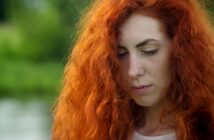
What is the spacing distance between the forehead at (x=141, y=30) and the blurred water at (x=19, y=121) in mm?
5471

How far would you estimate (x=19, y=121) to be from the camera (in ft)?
29.8

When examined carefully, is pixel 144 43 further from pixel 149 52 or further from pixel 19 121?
pixel 19 121

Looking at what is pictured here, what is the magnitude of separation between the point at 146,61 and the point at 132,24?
108 mm

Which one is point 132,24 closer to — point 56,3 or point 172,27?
point 172,27

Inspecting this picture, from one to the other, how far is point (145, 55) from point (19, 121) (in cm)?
704

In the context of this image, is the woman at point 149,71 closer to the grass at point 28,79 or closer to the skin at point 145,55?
the skin at point 145,55

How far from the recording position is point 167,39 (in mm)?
2174

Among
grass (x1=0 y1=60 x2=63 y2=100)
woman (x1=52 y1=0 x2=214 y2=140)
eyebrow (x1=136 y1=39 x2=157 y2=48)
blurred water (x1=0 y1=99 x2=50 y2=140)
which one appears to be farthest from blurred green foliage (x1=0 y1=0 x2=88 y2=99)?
eyebrow (x1=136 y1=39 x2=157 y2=48)

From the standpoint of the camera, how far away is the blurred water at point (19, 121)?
316 inches

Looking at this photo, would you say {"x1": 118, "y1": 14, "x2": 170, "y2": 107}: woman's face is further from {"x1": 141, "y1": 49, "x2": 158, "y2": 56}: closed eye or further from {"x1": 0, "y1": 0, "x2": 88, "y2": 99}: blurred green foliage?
{"x1": 0, "y1": 0, "x2": 88, "y2": 99}: blurred green foliage

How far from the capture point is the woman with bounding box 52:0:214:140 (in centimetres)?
216

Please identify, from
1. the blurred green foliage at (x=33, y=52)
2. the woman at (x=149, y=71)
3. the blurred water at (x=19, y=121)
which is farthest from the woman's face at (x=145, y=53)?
the blurred water at (x=19, y=121)

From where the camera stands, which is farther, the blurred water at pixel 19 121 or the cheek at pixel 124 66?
the blurred water at pixel 19 121

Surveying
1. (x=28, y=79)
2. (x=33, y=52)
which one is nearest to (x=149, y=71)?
(x=33, y=52)
